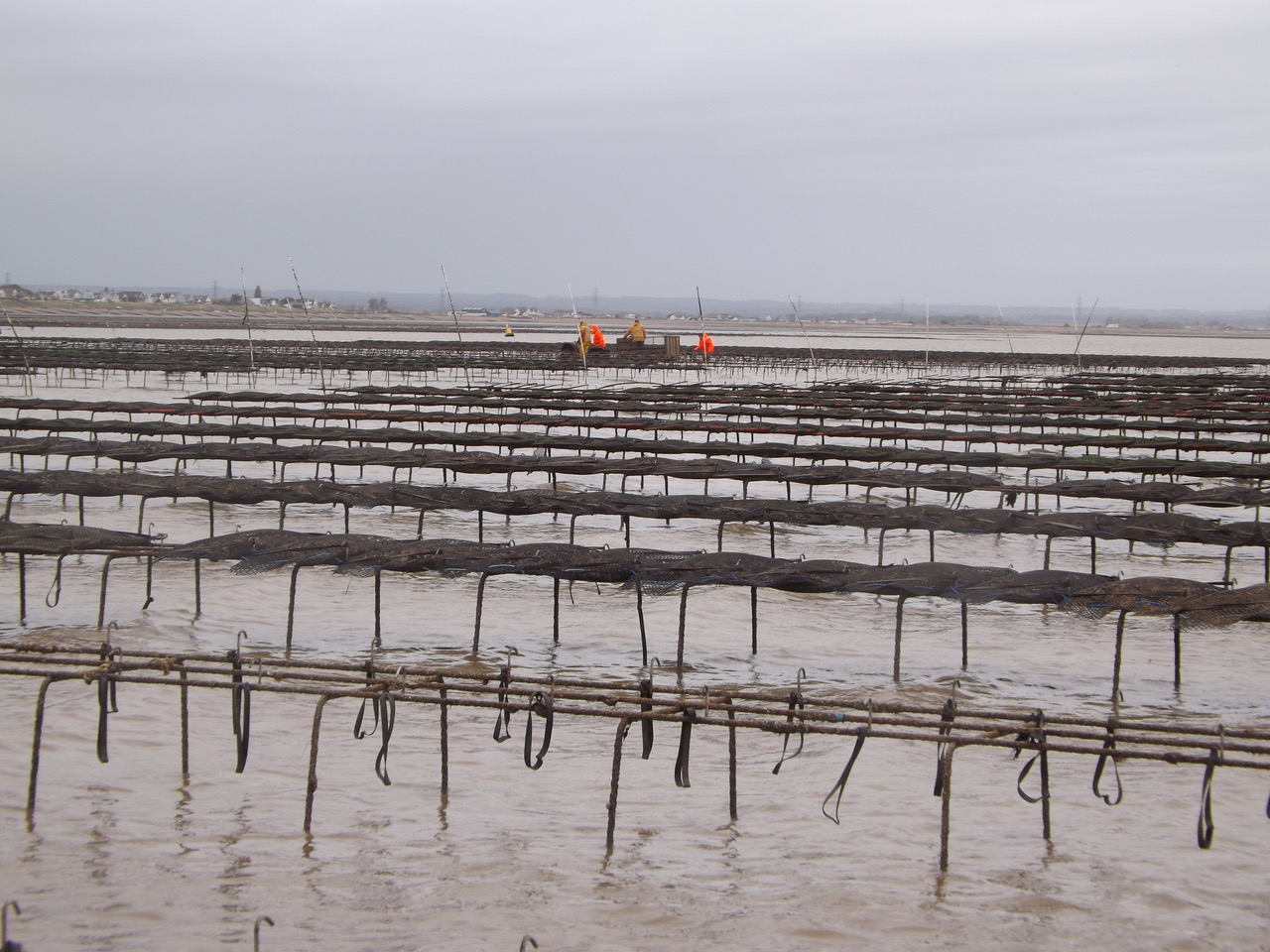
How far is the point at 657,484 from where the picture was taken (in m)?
18.7

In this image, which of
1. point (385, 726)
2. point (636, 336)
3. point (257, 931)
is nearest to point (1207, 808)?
point (385, 726)

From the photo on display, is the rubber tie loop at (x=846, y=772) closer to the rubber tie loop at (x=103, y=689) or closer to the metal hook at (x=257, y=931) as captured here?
the metal hook at (x=257, y=931)

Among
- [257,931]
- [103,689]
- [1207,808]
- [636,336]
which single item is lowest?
[257,931]

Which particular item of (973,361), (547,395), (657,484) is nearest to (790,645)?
(657,484)

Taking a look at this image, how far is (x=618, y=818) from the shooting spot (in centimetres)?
671

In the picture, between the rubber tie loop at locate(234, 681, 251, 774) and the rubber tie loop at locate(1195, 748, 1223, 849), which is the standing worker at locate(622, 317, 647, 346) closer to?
the rubber tie loop at locate(234, 681, 251, 774)

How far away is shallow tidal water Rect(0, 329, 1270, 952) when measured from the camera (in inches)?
220

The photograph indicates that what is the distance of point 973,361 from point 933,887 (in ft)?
172

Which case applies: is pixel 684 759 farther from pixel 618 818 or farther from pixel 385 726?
pixel 385 726

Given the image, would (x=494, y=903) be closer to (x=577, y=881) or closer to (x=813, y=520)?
(x=577, y=881)

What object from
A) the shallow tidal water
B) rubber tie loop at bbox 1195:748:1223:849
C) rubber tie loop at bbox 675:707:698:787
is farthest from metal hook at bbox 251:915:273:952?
rubber tie loop at bbox 1195:748:1223:849

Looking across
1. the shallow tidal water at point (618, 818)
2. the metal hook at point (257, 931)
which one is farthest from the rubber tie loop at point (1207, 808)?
the metal hook at point (257, 931)

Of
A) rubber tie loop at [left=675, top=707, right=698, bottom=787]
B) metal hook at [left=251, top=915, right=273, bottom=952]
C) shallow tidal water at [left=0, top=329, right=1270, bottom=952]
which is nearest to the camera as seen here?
metal hook at [left=251, top=915, right=273, bottom=952]

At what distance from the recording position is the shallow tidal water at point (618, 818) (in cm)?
558
